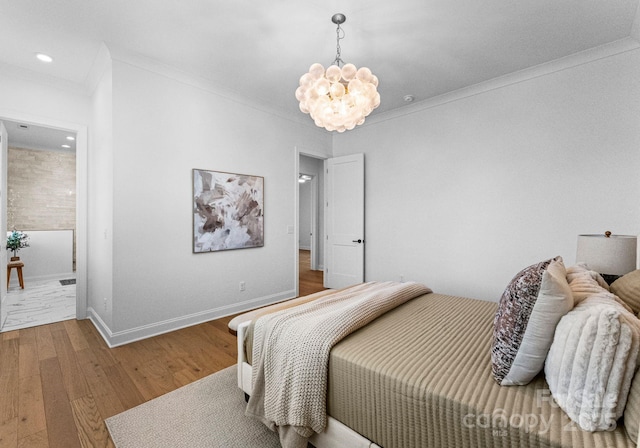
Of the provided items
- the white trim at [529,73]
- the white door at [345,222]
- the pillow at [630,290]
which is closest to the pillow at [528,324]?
the pillow at [630,290]

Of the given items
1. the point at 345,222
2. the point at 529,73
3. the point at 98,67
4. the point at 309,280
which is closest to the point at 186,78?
the point at 98,67

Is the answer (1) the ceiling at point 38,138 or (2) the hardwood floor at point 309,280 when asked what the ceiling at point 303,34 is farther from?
(2) the hardwood floor at point 309,280

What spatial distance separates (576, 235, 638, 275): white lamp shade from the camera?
6.26 feet

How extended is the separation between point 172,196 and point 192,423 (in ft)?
7.26

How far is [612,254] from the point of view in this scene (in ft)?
6.32

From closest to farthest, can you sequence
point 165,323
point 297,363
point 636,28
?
1. point 297,363
2. point 636,28
3. point 165,323

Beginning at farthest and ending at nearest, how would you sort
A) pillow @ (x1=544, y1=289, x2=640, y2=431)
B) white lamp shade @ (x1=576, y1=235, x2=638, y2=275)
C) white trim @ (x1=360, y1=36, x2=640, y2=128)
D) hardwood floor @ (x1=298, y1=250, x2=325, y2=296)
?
hardwood floor @ (x1=298, y1=250, x2=325, y2=296), white trim @ (x1=360, y1=36, x2=640, y2=128), white lamp shade @ (x1=576, y1=235, x2=638, y2=275), pillow @ (x1=544, y1=289, x2=640, y2=431)

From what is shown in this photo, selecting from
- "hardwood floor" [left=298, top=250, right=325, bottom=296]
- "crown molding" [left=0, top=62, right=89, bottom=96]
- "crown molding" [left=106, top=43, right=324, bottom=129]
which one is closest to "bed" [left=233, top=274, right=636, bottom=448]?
"crown molding" [left=106, top=43, right=324, bottom=129]

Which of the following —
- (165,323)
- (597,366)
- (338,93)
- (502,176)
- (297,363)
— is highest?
(338,93)

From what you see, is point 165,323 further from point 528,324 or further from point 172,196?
point 528,324

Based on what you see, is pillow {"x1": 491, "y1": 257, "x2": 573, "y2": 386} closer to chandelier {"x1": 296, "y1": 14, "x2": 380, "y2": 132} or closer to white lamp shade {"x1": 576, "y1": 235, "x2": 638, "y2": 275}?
white lamp shade {"x1": 576, "y1": 235, "x2": 638, "y2": 275}

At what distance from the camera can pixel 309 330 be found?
4.96 ft

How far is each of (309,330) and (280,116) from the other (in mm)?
3466

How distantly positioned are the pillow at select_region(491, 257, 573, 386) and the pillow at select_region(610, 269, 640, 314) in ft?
1.79
